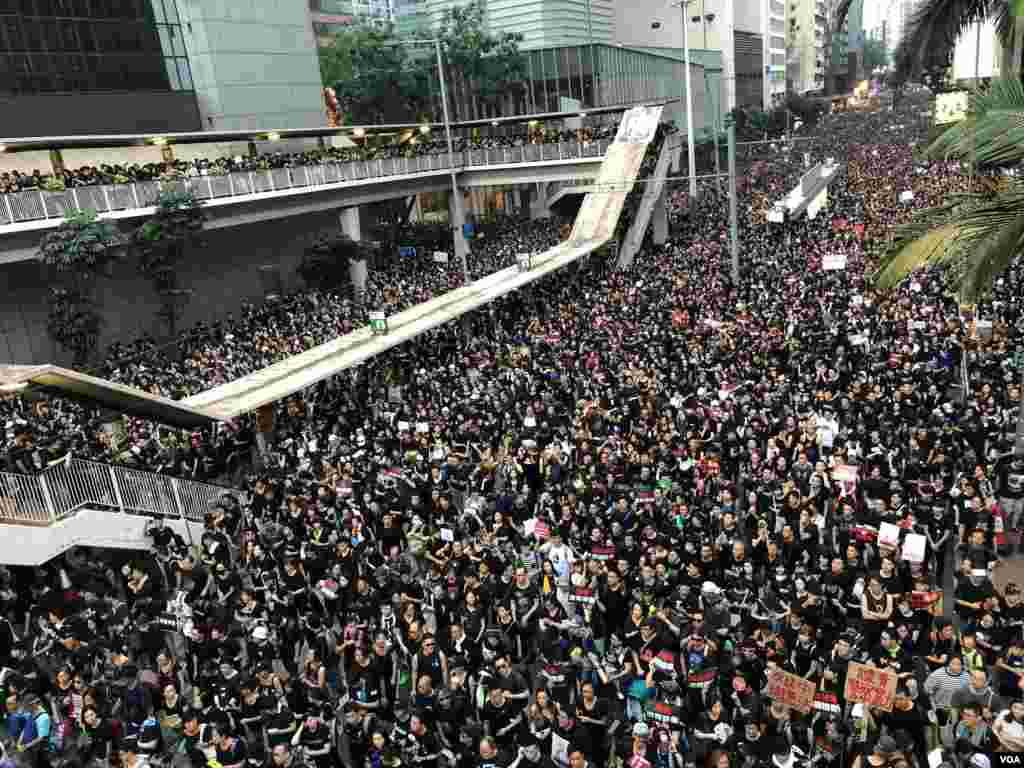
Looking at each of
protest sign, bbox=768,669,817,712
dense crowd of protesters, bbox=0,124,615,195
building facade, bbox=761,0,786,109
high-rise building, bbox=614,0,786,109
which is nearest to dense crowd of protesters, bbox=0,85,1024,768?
protest sign, bbox=768,669,817,712

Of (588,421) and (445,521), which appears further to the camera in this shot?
(588,421)

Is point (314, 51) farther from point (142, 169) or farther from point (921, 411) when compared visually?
point (921, 411)

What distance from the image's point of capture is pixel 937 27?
1170 cm

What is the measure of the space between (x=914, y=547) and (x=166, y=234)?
69.8 ft

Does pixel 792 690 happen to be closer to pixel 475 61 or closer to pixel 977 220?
pixel 977 220

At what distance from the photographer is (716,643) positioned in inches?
317

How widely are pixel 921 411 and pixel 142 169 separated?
874 inches

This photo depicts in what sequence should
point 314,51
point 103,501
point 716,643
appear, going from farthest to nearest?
point 314,51 < point 103,501 < point 716,643

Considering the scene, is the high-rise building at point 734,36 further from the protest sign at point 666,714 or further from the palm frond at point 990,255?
the protest sign at point 666,714

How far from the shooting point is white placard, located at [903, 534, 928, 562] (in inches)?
355

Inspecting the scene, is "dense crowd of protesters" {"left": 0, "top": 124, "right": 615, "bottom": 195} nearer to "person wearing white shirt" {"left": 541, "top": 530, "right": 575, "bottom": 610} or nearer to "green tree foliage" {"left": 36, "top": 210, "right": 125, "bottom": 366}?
"green tree foliage" {"left": 36, "top": 210, "right": 125, "bottom": 366}

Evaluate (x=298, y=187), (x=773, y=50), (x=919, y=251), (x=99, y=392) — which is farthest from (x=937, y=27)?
(x=773, y=50)

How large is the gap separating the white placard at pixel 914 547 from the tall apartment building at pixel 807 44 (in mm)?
129452

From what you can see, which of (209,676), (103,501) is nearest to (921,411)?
(209,676)
